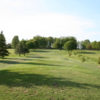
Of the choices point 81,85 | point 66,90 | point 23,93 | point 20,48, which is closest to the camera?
point 23,93

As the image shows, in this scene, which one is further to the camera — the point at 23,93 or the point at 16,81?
the point at 16,81

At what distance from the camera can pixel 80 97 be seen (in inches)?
362

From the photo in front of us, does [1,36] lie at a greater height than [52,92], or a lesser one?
greater

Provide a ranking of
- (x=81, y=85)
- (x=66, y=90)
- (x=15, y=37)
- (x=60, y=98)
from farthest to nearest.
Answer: (x=15, y=37) < (x=81, y=85) < (x=66, y=90) < (x=60, y=98)

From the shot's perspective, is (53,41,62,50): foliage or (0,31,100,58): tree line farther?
(53,41,62,50): foliage

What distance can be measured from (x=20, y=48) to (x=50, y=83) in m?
48.6

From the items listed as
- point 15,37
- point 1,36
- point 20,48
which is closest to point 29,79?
point 1,36

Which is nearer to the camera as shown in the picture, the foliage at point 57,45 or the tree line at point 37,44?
the tree line at point 37,44

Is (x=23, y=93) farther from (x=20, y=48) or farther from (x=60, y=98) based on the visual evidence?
(x=20, y=48)

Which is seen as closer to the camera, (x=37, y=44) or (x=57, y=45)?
(x=57, y=45)

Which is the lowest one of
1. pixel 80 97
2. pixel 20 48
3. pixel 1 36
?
pixel 80 97

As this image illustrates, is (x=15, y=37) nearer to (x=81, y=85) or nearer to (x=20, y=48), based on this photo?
(x=20, y=48)

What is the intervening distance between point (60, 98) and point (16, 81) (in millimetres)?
5595

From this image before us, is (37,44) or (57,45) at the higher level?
(37,44)
